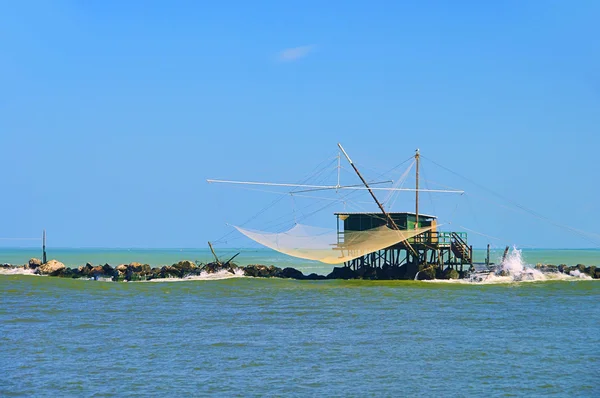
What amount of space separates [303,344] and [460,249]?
29.4m

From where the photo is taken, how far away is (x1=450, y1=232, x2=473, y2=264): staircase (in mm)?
53469

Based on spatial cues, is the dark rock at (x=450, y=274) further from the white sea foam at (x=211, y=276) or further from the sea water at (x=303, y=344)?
the white sea foam at (x=211, y=276)

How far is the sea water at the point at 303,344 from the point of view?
2027 centimetres

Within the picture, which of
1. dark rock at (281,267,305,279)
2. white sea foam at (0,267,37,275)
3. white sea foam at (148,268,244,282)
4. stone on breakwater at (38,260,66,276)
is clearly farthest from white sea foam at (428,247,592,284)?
white sea foam at (0,267,37,275)

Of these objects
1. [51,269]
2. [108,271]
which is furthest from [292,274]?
[51,269]

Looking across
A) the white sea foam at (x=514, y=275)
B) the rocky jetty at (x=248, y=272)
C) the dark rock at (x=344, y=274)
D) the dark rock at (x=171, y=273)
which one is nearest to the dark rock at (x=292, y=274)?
the rocky jetty at (x=248, y=272)

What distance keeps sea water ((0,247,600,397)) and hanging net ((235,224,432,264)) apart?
419 cm

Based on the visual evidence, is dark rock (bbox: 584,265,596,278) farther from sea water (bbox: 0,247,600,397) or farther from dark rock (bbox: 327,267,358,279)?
dark rock (bbox: 327,267,358,279)

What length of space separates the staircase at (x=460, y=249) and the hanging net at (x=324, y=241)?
120 inches

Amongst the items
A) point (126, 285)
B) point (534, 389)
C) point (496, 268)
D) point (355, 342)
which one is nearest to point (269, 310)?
point (355, 342)

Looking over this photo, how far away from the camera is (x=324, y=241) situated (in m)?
51.6

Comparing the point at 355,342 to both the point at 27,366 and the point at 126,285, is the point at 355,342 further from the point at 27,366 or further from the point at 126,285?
the point at 126,285

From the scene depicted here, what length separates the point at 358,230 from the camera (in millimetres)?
53969

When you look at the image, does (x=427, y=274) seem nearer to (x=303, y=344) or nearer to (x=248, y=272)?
(x=248, y=272)
